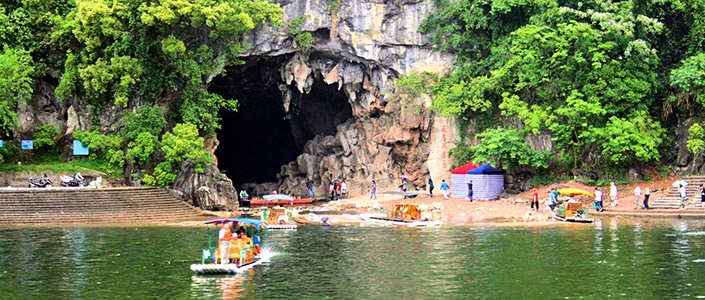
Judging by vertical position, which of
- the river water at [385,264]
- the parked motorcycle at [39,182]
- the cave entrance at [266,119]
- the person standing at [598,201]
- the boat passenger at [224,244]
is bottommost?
the river water at [385,264]

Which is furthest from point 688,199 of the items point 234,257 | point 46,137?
point 46,137

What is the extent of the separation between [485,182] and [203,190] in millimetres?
14122

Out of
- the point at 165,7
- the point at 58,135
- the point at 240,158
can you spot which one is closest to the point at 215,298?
the point at 165,7

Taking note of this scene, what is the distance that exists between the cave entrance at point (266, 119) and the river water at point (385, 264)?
2529 centimetres

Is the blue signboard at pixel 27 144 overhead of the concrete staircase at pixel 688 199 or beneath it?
overhead

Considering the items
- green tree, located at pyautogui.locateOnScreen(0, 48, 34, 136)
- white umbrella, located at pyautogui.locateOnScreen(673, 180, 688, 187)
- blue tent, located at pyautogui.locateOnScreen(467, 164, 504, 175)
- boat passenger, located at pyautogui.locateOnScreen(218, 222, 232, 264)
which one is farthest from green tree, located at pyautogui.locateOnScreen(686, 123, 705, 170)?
green tree, located at pyautogui.locateOnScreen(0, 48, 34, 136)

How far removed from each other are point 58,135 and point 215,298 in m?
34.2

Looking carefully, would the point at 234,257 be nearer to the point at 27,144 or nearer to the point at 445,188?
the point at 445,188

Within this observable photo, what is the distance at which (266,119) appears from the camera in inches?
2992

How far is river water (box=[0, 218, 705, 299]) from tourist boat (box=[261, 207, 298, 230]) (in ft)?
6.10

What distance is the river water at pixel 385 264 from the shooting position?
23.9 meters

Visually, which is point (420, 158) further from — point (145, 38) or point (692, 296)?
point (692, 296)

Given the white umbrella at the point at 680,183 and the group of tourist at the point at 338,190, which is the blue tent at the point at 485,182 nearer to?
the white umbrella at the point at 680,183

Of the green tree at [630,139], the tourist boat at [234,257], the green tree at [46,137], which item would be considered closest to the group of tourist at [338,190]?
the green tree at [46,137]
